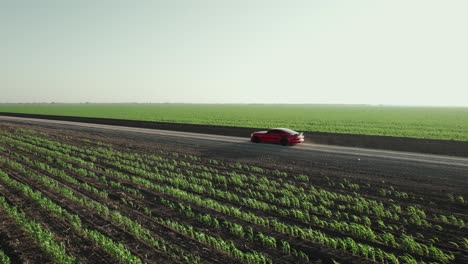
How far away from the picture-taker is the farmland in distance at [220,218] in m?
6.95

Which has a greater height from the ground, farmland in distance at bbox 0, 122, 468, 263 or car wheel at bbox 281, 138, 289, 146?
car wheel at bbox 281, 138, 289, 146

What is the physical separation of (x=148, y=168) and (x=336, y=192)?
29.1 ft

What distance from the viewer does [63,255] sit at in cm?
672

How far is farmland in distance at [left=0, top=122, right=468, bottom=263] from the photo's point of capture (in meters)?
6.95

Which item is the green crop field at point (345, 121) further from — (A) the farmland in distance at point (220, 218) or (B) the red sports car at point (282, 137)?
(A) the farmland in distance at point (220, 218)

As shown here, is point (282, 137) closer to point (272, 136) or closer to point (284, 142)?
point (284, 142)

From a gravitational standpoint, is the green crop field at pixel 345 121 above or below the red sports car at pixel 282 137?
below

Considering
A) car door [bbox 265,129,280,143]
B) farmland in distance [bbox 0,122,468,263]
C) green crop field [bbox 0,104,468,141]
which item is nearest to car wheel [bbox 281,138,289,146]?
car door [bbox 265,129,280,143]

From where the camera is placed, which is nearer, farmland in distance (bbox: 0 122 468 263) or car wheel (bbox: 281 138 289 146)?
farmland in distance (bbox: 0 122 468 263)

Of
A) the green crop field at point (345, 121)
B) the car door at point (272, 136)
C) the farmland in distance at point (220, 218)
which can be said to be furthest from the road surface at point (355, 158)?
the green crop field at point (345, 121)

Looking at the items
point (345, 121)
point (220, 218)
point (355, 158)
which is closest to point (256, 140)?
point (355, 158)

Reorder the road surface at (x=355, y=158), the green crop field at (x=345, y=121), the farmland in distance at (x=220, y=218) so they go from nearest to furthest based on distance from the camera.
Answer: the farmland in distance at (x=220, y=218)
the road surface at (x=355, y=158)
the green crop field at (x=345, y=121)

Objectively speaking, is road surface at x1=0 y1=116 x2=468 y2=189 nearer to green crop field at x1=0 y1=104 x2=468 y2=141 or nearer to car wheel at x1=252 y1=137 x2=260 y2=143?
car wheel at x1=252 y1=137 x2=260 y2=143

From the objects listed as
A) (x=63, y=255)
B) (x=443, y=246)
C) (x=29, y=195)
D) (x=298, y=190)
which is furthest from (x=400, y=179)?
(x=29, y=195)
